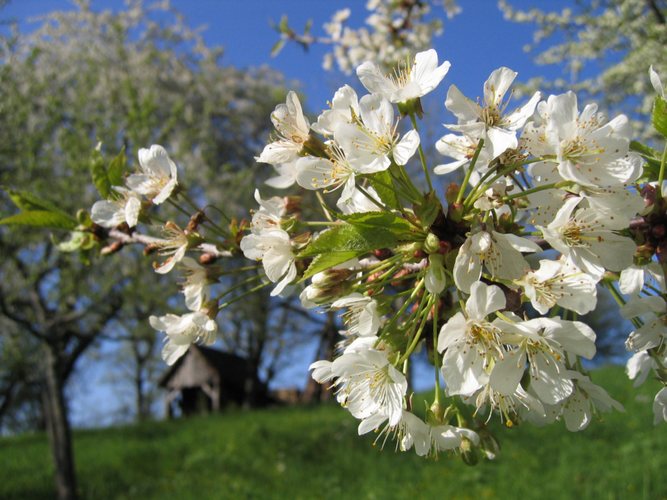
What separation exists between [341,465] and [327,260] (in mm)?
5111

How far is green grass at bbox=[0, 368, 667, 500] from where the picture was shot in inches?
158

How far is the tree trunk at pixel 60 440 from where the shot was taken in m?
5.38

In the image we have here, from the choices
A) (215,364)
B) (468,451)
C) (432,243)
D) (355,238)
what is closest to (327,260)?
(355,238)

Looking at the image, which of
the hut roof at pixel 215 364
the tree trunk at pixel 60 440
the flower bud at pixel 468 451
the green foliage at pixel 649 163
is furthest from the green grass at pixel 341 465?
the hut roof at pixel 215 364

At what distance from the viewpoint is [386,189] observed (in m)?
0.92

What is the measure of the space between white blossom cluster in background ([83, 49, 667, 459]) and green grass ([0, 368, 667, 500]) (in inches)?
102

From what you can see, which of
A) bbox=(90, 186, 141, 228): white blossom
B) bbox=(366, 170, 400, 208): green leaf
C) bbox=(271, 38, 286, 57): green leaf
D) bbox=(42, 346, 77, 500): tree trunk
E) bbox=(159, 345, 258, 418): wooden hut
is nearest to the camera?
bbox=(366, 170, 400, 208): green leaf

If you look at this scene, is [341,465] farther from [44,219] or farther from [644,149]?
[644,149]

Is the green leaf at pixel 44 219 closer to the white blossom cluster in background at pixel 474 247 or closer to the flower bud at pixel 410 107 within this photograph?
the white blossom cluster in background at pixel 474 247

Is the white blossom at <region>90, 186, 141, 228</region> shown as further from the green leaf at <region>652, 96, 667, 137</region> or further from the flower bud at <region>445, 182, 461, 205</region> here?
the green leaf at <region>652, 96, 667, 137</region>

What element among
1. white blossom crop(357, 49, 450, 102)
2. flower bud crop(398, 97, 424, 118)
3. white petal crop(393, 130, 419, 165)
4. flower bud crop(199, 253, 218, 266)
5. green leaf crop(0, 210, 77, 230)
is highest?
green leaf crop(0, 210, 77, 230)

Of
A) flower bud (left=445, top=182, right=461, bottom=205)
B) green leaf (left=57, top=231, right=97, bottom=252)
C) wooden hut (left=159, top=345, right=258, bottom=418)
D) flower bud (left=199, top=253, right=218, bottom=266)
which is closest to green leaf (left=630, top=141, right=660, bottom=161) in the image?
flower bud (left=445, top=182, right=461, bottom=205)

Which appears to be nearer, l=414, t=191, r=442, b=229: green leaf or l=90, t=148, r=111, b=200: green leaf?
l=414, t=191, r=442, b=229: green leaf

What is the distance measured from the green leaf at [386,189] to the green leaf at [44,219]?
37.7 inches
